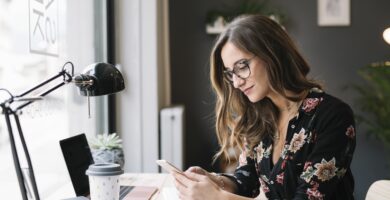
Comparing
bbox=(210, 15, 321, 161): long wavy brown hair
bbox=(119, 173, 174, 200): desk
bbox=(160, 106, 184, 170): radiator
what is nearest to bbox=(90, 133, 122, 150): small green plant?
bbox=(119, 173, 174, 200): desk

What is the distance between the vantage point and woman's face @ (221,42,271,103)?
1536mm

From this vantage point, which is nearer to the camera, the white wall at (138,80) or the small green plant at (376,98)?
the white wall at (138,80)

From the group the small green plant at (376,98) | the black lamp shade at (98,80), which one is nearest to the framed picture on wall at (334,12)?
the small green plant at (376,98)

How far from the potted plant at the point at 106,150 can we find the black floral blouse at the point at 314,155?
2.12 ft

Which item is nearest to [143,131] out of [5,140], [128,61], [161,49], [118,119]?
[118,119]

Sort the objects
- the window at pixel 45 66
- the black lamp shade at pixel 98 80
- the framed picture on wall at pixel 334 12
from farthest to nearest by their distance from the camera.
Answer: the framed picture on wall at pixel 334 12 < the window at pixel 45 66 < the black lamp shade at pixel 98 80

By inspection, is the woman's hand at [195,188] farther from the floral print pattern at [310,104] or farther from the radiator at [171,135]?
the radiator at [171,135]

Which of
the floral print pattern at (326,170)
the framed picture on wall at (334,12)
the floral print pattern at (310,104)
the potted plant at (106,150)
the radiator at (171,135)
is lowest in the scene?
the radiator at (171,135)

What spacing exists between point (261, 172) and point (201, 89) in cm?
234

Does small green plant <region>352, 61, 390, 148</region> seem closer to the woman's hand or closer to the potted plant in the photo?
the potted plant

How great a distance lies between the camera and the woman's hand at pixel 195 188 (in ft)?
4.62

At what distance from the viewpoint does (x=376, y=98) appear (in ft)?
12.5

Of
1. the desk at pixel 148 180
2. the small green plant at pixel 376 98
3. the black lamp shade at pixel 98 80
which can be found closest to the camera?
the black lamp shade at pixel 98 80

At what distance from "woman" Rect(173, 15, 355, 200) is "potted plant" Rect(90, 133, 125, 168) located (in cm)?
50
